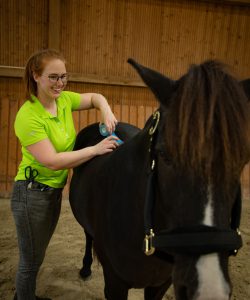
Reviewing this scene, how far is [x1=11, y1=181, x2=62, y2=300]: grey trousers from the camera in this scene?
1.78 metres

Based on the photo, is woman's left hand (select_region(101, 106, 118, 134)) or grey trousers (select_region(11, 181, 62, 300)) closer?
grey trousers (select_region(11, 181, 62, 300))

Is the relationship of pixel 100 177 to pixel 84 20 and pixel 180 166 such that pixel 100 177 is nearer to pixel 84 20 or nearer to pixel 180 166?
pixel 180 166

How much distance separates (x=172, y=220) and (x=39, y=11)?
4.57 meters

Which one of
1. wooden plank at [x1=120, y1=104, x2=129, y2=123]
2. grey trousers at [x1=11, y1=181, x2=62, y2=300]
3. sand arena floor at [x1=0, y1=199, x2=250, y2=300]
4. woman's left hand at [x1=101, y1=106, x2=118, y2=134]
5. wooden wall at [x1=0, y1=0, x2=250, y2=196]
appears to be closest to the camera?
grey trousers at [x1=11, y1=181, x2=62, y2=300]

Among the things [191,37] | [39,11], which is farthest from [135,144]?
[191,37]

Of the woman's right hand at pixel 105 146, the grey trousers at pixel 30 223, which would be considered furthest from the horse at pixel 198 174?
the grey trousers at pixel 30 223

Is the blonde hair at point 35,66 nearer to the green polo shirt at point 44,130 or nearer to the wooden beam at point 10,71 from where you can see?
the green polo shirt at point 44,130

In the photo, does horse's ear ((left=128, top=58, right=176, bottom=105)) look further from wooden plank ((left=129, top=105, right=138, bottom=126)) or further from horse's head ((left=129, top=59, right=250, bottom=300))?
wooden plank ((left=129, top=105, right=138, bottom=126))

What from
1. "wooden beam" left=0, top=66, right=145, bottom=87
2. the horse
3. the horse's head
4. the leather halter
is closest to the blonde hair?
the horse

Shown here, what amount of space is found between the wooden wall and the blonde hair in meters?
3.05

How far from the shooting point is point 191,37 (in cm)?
525

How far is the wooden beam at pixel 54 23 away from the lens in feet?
15.1

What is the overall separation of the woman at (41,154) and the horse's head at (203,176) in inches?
30.5

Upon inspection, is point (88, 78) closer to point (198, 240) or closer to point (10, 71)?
point (10, 71)
